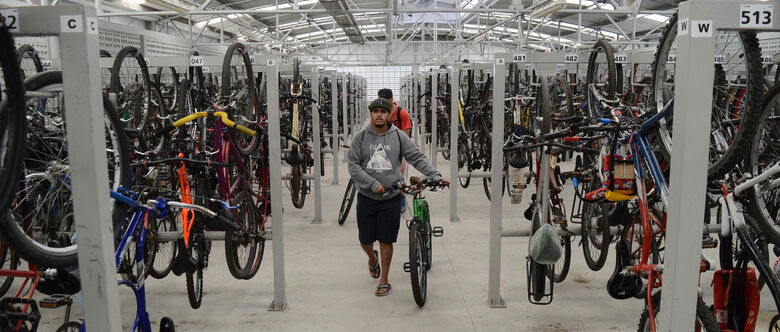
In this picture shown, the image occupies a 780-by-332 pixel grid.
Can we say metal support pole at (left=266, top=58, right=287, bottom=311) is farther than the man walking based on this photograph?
No

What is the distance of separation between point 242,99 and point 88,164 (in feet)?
11.4

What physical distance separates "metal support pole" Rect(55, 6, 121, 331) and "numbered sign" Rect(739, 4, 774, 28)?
1.70 meters

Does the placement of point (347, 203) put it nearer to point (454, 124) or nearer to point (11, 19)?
point (454, 124)

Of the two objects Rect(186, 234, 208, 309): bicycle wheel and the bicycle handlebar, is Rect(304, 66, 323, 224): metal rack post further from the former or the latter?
Rect(186, 234, 208, 309): bicycle wheel

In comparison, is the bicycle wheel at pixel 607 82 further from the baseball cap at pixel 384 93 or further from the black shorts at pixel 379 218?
the baseball cap at pixel 384 93

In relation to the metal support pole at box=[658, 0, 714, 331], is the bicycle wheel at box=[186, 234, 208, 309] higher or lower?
lower

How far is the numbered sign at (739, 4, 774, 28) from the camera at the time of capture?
1474 mm

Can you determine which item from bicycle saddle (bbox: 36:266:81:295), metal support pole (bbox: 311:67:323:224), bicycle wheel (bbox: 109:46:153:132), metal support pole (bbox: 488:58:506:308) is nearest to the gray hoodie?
metal support pole (bbox: 488:58:506:308)

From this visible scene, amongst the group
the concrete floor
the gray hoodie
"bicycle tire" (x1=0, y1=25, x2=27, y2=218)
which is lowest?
the concrete floor

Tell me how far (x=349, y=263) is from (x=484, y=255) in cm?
119

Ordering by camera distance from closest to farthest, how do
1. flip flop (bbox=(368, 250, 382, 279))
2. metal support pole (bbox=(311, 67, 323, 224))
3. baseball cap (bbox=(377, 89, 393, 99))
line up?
flip flop (bbox=(368, 250, 382, 279)) < baseball cap (bbox=(377, 89, 393, 99)) < metal support pole (bbox=(311, 67, 323, 224))

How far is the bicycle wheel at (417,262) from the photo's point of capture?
3639mm

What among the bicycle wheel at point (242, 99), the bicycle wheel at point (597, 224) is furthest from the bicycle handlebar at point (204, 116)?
the bicycle wheel at point (597, 224)

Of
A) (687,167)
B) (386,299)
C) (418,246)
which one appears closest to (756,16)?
(687,167)
